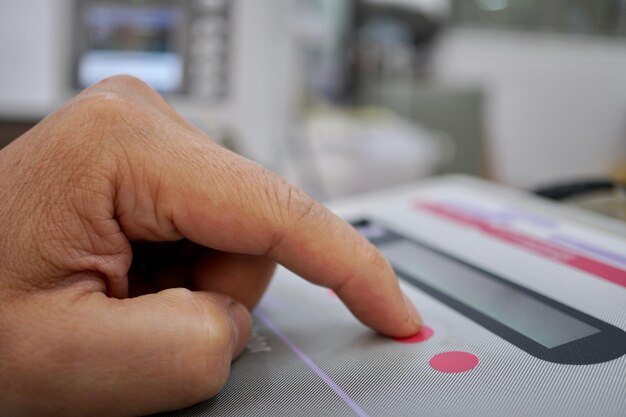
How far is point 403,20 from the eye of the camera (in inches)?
89.2

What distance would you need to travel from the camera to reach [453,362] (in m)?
0.37

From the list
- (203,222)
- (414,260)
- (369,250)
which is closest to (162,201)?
(203,222)

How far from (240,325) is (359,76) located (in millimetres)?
2163

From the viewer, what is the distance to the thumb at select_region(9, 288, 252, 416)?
0.97ft

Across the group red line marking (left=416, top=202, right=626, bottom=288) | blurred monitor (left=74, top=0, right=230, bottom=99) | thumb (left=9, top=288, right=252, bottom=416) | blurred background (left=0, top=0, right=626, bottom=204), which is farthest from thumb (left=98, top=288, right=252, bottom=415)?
blurred monitor (left=74, top=0, right=230, bottom=99)

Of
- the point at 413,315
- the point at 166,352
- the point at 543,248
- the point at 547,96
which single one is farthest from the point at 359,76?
the point at 166,352

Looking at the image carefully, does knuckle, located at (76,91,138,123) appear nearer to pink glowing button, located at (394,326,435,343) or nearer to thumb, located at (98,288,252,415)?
thumb, located at (98,288,252,415)

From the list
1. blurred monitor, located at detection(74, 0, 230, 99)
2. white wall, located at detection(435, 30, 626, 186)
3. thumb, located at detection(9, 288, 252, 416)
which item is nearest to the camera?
thumb, located at detection(9, 288, 252, 416)

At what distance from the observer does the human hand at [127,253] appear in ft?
0.98

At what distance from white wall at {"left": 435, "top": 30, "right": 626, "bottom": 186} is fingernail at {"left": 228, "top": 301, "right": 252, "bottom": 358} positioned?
2.91 m

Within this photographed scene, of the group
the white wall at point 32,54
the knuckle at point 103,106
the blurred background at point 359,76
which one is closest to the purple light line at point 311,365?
the knuckle at point 103,106

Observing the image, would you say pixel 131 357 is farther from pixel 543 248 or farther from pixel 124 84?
pixel 543 248

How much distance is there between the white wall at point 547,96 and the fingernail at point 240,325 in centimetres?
291

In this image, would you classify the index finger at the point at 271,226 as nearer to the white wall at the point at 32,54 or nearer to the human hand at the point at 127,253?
the human hand at the point at 127,253
